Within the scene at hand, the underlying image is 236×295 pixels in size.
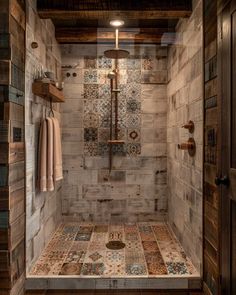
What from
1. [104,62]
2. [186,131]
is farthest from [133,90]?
[186,131]

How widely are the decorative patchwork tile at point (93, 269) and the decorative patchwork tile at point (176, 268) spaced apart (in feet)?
1.77

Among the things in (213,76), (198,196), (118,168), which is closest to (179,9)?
(213,76)

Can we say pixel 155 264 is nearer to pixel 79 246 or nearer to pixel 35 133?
pixel 79 246

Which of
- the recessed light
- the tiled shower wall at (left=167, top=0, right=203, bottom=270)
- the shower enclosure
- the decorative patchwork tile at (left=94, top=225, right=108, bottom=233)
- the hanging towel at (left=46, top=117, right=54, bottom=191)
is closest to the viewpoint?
the tiled shower wall at (left=167, top=0, right=203, bottom=270)

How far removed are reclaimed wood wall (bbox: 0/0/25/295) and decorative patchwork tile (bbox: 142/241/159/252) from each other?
118 cm

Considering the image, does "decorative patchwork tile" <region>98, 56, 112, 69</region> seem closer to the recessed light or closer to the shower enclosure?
the shower enclosure

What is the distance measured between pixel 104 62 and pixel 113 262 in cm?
226

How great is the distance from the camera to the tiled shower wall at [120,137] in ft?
11.0

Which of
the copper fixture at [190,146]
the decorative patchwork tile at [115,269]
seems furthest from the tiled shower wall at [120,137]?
the decorative patchwork tile at [115,269]

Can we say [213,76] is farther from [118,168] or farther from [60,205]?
[60,205]

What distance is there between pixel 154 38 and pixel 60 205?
2269 millimetres

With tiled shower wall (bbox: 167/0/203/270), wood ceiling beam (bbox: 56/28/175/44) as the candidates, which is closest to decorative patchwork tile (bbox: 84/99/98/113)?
wood ceiling beam (bbox: 56/28/175/44)

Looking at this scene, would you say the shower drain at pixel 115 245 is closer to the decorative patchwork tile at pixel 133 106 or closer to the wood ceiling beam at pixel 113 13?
the decorative patchwork tile at pixel 133 106

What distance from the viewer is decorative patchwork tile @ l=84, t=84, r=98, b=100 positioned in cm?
336
